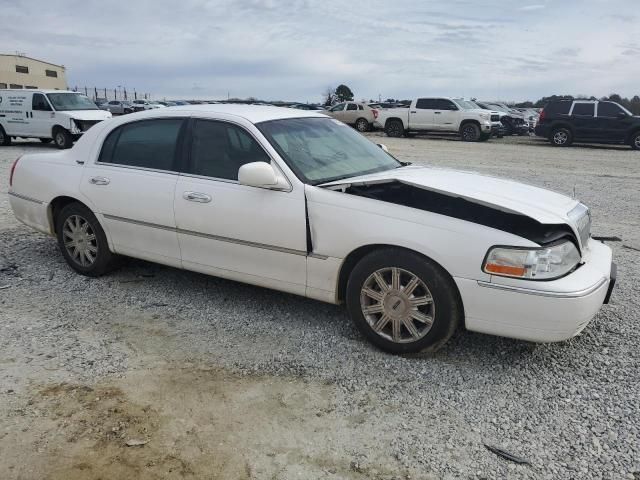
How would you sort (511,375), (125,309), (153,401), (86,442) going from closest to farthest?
(86,442) < (153,401) < (511,375) < (125,309)

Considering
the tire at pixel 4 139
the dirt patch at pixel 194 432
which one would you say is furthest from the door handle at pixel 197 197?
the tire at pixel 4 139

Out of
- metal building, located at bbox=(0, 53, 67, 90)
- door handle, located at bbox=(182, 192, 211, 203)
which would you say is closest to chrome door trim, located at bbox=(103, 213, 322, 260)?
door handle, located at bbox=(182, 192, 211, 203)

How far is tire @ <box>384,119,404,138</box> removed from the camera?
81.5 ft

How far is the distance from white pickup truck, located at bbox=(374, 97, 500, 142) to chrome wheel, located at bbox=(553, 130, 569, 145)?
2757 mm

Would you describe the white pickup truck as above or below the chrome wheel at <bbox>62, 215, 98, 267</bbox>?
above

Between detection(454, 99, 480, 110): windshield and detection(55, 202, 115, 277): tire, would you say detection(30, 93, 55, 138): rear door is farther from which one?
detection(454, 99, 480, 110): windshield

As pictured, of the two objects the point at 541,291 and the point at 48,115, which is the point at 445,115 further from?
the point at 541,291

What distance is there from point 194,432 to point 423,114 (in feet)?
74.7

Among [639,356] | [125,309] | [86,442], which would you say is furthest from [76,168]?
[639,356]

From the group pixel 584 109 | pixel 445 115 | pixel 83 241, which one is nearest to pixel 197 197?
pixel 83 241

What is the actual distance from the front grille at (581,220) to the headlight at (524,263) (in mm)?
528

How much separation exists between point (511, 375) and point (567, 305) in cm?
59

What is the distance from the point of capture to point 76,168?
16.1ft

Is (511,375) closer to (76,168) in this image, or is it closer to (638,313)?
(638,313)
